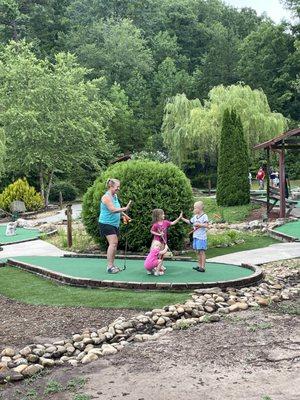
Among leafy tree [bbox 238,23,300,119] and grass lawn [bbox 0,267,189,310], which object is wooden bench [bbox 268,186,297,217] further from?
leafy tree [bbox 238,23,300,119]

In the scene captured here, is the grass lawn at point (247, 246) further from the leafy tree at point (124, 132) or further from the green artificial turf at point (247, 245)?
the leafy tree at point (124, 132)

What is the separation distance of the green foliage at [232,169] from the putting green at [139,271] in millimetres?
10883

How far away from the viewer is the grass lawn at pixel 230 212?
1913cm

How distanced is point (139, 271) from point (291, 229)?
7118mm

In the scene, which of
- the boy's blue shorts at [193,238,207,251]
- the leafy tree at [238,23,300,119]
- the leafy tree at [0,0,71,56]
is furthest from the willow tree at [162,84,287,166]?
the leafy tree at [0,0,71,56]

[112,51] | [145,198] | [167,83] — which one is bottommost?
[145,198]

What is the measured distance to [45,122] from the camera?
99.3 ft

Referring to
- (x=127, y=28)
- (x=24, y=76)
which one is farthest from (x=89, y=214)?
(x=127, y=28)

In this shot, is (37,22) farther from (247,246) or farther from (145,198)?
(247,246)

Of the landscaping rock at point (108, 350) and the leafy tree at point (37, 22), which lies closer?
the landscaping rock at point (108, 350)

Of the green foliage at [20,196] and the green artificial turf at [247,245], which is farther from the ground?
the green foliage at [20,196]

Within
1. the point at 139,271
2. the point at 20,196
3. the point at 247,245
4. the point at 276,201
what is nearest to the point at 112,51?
the point at 20,196

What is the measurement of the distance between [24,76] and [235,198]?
15539 mm

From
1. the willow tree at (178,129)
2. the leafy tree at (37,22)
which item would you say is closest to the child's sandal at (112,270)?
the willow tree at (178,129)
